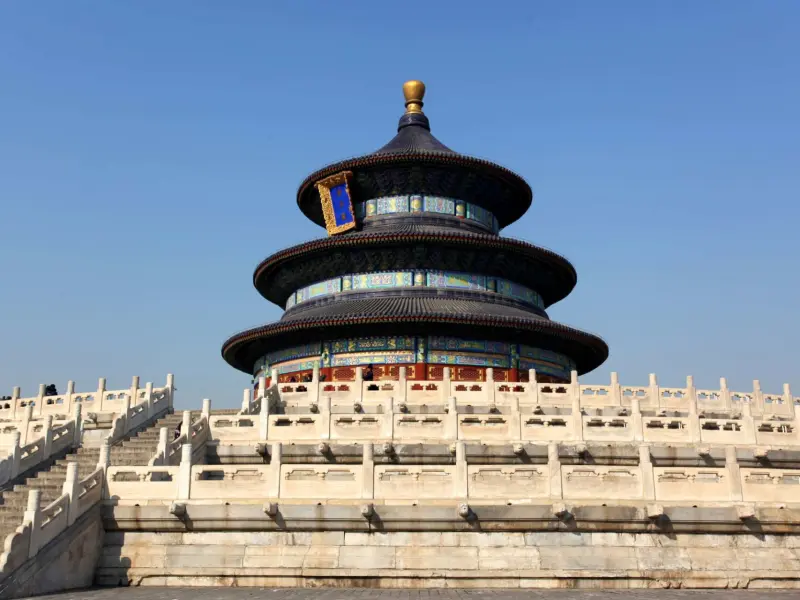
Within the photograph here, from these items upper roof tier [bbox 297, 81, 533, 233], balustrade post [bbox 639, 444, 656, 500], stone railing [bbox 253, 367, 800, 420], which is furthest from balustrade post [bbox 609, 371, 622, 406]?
upper roof tier [bbox 297, 81, 533, 233]

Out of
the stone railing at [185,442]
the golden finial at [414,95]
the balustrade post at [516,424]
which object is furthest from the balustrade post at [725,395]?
the golden finial at [414,95]

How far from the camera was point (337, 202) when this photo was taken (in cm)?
4138

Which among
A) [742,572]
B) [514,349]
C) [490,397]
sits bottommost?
[742,572]

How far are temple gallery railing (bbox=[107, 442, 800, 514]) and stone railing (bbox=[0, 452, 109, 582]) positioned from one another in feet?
1.47

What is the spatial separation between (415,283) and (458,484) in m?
23.3

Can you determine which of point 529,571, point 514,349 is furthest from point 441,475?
point 514,349

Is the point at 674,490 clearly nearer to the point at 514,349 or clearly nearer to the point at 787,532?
the point at 787,532

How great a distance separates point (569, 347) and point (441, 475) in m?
24.7

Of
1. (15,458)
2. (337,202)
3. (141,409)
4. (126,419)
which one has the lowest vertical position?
(15,458)

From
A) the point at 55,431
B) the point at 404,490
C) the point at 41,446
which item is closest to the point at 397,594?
the point at 404,490

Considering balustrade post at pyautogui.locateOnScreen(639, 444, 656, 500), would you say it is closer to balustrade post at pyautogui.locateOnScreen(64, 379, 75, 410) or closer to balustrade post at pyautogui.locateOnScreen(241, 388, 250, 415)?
balustrade post at pyautogui.locateOnScreen(241, 388, 250, 415)

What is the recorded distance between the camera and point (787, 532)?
48.4 ft

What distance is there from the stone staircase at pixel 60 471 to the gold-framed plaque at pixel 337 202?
63.7 ft

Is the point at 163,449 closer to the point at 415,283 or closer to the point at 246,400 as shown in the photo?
the point at 246,400
